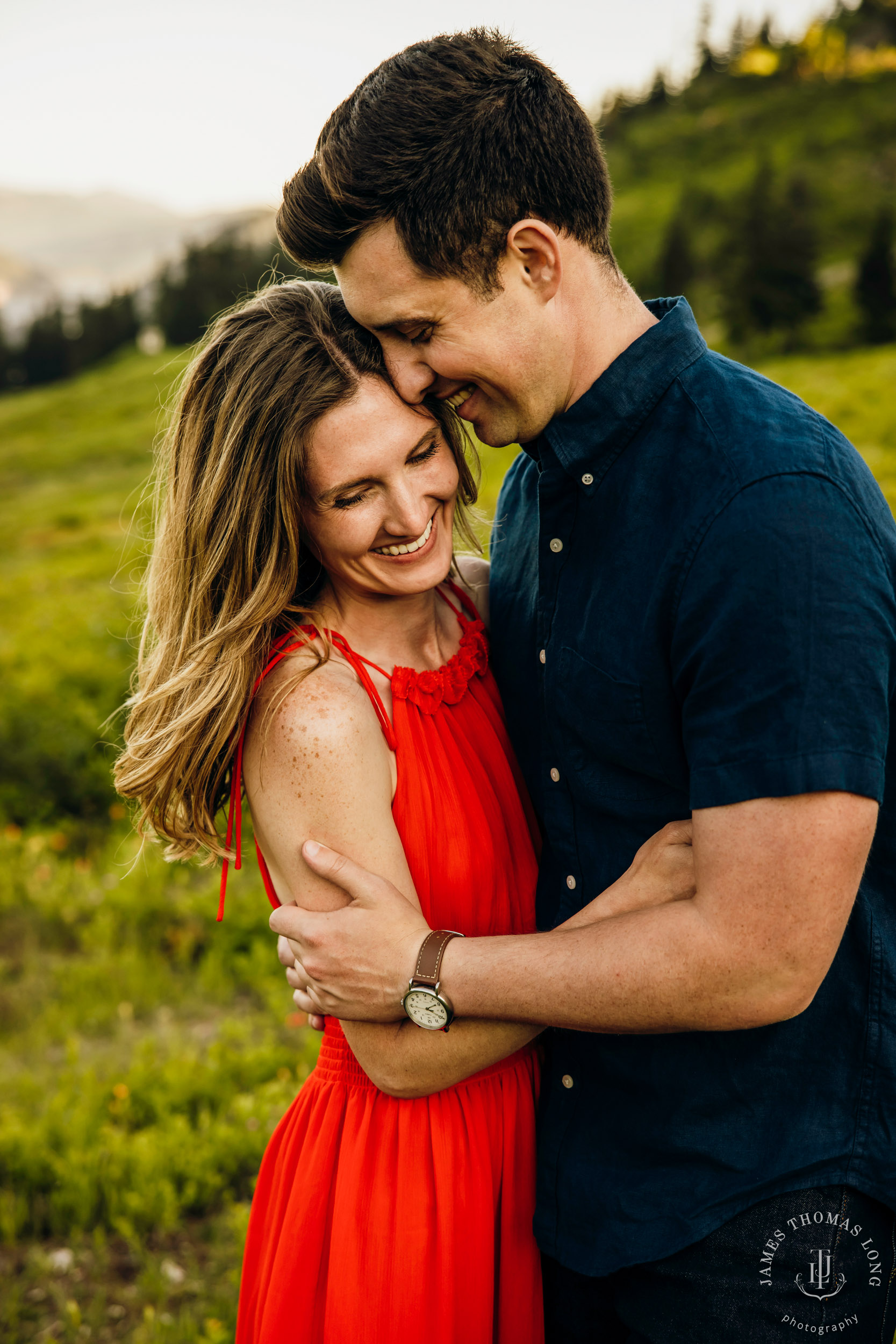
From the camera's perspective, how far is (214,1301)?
11.9 ft

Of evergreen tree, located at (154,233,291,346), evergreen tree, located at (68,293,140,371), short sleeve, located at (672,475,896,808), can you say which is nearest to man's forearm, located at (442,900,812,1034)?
→ short sleeve, located at (672,475,896,808)

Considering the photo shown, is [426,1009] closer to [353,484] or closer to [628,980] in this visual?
[628,980]

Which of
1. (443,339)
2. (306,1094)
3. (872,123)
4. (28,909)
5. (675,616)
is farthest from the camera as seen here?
(872,123)

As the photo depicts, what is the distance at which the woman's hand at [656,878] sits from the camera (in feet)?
6.06

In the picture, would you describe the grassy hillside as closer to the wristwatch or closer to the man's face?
the man's face

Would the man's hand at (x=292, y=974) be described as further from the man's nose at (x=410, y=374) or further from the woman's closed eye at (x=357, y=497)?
the man's nose at (x=410, y=374)

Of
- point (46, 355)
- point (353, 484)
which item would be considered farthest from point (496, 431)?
point (46, 355)

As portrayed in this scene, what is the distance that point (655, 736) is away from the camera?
193 centimetres

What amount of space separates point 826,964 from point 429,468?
1.41m

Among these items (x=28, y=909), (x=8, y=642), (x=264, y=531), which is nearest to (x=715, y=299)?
(x=8, y=642)

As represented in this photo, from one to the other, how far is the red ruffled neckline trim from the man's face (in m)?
0.63

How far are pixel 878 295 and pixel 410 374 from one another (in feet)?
85.9

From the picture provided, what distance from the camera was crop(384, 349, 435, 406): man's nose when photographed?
2.29 m

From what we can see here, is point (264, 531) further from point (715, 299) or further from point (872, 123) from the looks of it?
point (872, 123)
